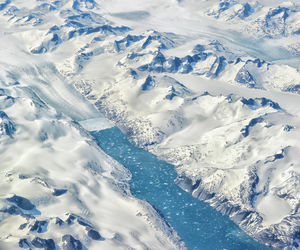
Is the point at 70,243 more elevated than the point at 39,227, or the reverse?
the point at 39,227

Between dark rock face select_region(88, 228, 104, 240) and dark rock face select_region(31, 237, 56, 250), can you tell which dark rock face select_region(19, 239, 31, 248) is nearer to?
dark rock face select_region(31, 237, 56, 250)

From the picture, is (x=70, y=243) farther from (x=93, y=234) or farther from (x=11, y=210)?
(x=11, y=210)

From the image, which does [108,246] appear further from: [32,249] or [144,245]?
[32,249]

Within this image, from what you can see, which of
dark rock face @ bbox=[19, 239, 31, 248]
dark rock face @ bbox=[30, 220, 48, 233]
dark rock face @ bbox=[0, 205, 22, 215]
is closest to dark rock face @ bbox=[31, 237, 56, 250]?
dark rock face @ bbox=[19, 239, 31, 248]

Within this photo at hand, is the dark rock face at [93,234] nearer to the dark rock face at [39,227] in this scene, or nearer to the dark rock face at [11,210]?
the dark rock face at [39,227]

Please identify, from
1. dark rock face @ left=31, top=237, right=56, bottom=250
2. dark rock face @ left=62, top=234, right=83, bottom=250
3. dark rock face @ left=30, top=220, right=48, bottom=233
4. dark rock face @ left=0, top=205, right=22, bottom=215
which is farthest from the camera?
dark rock face @ left=0, top=205, right=22, bottom=215

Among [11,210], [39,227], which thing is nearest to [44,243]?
[39,227]
